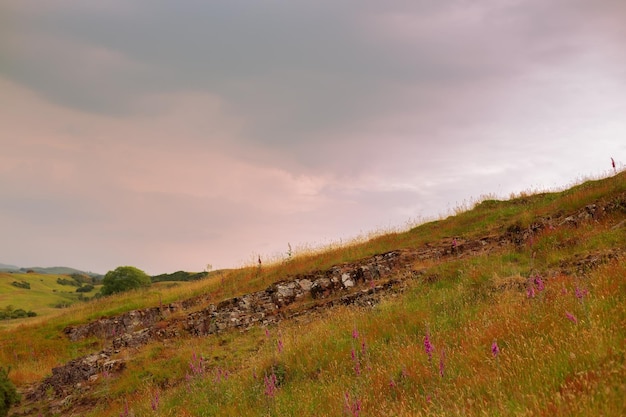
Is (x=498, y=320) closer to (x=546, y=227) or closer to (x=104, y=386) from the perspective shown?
(x=546, y=227)

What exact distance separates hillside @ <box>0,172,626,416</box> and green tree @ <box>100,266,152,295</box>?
15259mm

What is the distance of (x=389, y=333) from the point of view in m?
9.37

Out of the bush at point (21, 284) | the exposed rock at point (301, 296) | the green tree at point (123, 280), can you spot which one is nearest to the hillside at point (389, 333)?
the exposed rock at point (301, 296)

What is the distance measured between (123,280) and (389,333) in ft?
140

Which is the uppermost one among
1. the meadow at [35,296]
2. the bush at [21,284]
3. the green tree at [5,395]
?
the bush at [21,284]

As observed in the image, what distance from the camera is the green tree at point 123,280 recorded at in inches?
1718

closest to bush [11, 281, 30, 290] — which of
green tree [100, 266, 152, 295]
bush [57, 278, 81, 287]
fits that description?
bush [57, 278, 81, 287]

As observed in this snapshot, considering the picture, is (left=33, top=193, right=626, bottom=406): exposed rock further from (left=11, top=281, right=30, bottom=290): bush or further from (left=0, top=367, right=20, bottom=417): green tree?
(left=11, top=281, right=30, bottom=290): bush

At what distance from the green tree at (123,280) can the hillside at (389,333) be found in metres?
15.3

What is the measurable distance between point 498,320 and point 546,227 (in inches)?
441

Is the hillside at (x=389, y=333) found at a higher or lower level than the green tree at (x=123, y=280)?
lower

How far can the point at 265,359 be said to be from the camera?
10250 millimetres

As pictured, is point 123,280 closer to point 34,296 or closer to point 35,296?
point 34,296

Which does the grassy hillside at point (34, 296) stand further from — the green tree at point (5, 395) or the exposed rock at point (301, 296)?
the green tree at point (5, 395)
